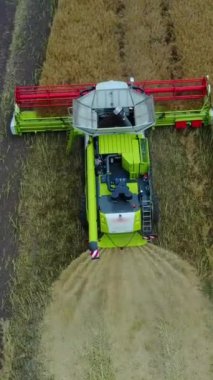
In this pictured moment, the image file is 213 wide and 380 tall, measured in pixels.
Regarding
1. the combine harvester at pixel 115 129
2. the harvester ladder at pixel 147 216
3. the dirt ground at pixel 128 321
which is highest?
the combine harvester at pixel 115 129

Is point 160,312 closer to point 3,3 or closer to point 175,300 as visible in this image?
point 175,300

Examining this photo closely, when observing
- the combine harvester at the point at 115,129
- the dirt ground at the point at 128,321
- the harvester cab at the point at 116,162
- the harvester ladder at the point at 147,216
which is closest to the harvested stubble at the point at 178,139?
the combine harvester at the point at 115,129

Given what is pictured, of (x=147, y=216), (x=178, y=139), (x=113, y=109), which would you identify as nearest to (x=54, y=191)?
(x=113, y=109)

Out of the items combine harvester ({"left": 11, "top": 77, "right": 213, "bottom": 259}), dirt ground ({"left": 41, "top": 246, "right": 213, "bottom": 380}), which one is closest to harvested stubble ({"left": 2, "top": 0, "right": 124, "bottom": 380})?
dirt ground ({"left": 41, "top": 246, "right": 213, "bottom": 380})

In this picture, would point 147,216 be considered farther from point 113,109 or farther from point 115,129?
point 113,109

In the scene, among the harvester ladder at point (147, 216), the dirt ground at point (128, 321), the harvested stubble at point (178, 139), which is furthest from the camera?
the harvested stubble at point (178, 139)

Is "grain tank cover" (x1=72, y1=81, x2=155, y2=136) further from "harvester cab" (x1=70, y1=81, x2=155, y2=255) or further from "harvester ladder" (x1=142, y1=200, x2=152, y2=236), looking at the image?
"harvester ladder" (x1=142, y1=200, x2=152, y2=236)

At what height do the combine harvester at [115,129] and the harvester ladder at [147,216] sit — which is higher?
the combine harvester at [115,129]

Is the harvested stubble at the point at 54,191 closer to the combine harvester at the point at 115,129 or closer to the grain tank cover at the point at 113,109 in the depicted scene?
the combine harvester at the point at 115,129
